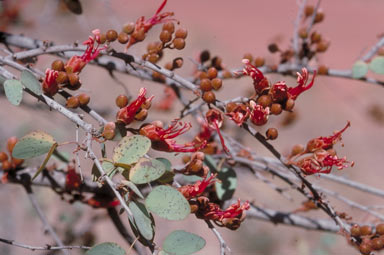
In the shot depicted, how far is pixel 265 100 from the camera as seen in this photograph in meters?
1.17

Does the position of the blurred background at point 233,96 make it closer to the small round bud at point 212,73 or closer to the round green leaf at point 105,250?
the small round bud at point 212,73

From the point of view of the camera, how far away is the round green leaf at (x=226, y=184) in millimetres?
1581

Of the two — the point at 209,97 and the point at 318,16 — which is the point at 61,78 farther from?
the point at 318,16

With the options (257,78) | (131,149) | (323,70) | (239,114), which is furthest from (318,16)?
(131,149)

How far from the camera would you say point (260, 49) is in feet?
46.6

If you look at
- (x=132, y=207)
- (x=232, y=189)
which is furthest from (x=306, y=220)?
(x=132, y=207)

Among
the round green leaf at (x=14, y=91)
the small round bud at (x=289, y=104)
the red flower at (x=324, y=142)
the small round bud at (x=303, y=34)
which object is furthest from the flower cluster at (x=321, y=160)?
the small round bud at (x=303, y=34)

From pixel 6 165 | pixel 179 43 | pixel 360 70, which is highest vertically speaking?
pixel 179 43

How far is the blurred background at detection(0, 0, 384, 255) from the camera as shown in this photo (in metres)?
3.18

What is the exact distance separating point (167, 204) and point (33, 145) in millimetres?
368

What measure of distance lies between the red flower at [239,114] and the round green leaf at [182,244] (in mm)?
301

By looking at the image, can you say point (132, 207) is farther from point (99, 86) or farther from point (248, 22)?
point (248, 22)

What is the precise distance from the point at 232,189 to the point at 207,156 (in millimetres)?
148

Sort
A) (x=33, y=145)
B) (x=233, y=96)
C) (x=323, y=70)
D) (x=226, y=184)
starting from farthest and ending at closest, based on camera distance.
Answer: (x=233, y=96), (x=323, y=70), (x=226, y=184), (x=33, y=145)
